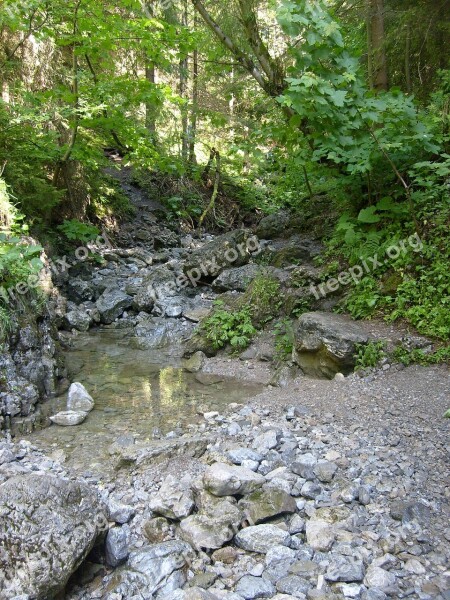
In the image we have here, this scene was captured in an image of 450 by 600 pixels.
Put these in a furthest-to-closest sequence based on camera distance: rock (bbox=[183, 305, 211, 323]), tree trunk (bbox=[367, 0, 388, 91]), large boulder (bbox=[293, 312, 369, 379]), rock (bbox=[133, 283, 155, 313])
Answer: rock (bbox=[133, 283, 155, 313])
rock (bbox=[183, 305, 211, 323])
tree trunk (bbox=[367, 0, 388, 91])
large boulder (bbox=[293, 312, 369, 379])

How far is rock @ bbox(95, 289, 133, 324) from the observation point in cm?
970

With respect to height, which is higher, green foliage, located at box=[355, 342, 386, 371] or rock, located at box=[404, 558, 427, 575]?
green foliage, located at box=[355, 342, 386, 371]

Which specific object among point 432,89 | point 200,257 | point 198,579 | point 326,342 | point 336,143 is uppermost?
point 432,89

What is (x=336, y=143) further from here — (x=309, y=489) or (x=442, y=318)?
(x=309, y=489)

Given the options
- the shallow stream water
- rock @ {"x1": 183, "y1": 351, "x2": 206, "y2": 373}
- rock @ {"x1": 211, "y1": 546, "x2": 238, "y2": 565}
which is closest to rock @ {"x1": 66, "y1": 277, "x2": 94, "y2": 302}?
the shallow stream water

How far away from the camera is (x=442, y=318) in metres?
5.48

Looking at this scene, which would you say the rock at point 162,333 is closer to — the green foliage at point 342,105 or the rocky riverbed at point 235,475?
the rocky riverbed at point 235,475

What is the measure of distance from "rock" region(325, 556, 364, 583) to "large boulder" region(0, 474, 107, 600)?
1.58 metres

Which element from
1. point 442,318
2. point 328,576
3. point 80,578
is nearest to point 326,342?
point 442,318

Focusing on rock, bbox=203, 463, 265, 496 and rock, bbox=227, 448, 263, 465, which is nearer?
rock, bbox=203, 463, 265, 496

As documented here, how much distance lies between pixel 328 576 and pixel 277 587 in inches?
12.5

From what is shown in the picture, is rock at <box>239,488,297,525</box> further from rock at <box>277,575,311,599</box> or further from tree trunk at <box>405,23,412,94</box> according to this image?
tree trunk at <box>405,23,412,94</box>
